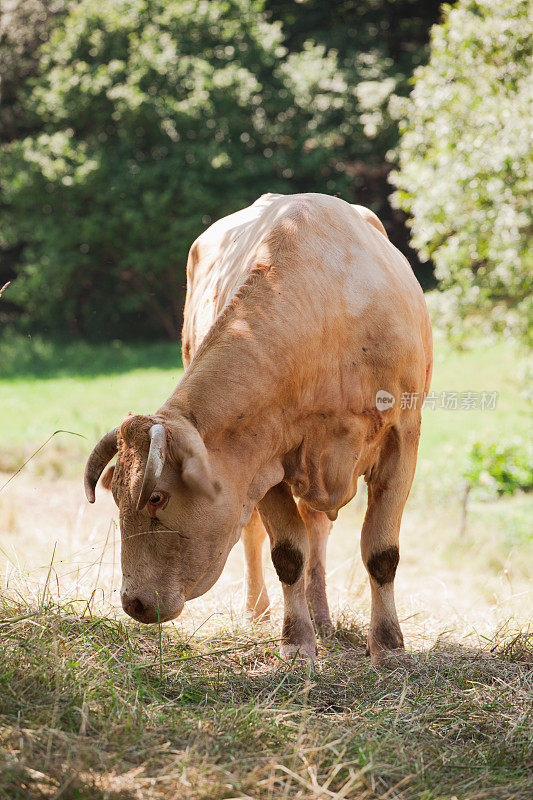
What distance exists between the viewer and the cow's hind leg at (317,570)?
4.94 m

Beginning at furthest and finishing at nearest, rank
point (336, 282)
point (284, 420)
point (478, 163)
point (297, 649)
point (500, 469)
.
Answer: point (500, 469) < point (478, 163) < point (297, 649) < point (336, 282) < point (284, 420)

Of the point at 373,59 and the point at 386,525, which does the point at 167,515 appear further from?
the point at 373,59

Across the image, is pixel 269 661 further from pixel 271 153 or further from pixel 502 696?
pixel 271 153

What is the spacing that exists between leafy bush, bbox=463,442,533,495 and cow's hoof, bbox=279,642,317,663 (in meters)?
8.22

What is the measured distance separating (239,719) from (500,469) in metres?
10.0

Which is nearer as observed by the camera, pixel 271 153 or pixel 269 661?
pixel 269 661

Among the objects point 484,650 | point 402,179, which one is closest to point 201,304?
point 484,650

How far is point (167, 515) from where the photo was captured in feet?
10.7

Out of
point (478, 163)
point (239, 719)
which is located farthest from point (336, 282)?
point (478, 163)

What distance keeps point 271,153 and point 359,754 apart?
23.1 m

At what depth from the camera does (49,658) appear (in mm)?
3367

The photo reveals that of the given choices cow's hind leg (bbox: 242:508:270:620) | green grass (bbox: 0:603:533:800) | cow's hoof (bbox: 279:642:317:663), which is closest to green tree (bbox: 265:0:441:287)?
cow's hind leg (bbox: 242:508:270:620)

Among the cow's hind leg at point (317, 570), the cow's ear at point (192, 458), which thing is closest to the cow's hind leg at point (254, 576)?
the cow's hind leg at point (317, 570)

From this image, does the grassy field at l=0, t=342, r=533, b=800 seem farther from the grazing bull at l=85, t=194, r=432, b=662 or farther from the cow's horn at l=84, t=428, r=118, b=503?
the cow's horn at l=84, t=428, r=118, b=503
